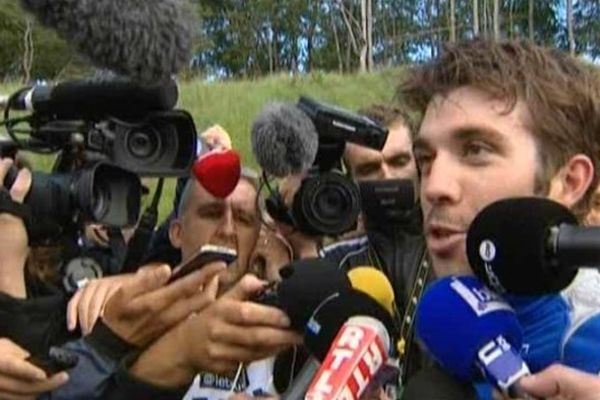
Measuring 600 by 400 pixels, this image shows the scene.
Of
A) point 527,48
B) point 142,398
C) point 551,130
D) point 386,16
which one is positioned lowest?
point 142,398

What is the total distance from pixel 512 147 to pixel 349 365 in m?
0.42

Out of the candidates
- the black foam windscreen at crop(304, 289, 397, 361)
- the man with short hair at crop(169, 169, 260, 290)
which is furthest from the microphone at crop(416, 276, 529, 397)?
the man with short hair at crop(169, 169, 260, 290)

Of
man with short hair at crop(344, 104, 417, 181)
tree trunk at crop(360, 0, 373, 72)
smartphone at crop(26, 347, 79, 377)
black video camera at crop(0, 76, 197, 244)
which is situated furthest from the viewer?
tree trunk at crop(360, 0, 373, 72)

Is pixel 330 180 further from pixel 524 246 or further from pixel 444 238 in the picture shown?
pixel 524 246

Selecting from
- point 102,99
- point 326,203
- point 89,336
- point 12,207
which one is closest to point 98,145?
point 102,99

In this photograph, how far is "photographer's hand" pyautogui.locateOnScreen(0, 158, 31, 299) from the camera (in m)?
1.97

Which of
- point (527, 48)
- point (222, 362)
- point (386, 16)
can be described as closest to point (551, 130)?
point (527, 48)

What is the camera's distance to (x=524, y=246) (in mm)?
1336

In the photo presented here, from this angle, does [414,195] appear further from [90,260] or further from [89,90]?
[89,90]

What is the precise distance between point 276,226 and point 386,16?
115 ft

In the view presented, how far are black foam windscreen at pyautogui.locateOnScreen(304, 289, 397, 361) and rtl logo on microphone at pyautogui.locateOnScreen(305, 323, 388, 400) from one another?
8cm

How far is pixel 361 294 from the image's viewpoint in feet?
5.26

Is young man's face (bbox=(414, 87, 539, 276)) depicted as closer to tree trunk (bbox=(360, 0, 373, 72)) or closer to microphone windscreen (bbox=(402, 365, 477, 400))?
microphone windscreen (bbox=(402, 365, 477, 400))

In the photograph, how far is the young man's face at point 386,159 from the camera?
131 inches
